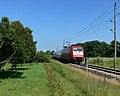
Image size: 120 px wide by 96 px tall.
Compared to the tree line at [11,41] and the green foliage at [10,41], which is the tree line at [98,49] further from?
the green foliage at [10,41]

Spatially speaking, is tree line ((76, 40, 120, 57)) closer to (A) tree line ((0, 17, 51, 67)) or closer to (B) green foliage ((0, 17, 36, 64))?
(A) tree line ((0, 17, 51, 67))

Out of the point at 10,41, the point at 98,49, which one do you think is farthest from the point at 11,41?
the point at 98,49

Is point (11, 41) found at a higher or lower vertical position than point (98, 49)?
lower

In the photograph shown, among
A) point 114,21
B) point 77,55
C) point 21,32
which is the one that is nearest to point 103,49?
point 77,55

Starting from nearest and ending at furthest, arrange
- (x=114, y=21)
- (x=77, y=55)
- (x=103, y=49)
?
(x=114, y=21) → (x=77, y=55) → (x=103, y=49)

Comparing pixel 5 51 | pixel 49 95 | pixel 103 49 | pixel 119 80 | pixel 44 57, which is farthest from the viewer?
pixel 103 49

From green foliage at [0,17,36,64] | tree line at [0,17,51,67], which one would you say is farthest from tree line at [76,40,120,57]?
green foliage at [0,17,36,64]

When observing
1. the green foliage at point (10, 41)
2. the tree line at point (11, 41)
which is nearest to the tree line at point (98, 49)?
the tree line at point (11, 41)

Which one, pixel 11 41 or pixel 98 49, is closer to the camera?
pixel 11 41

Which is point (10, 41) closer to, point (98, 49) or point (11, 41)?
point (11, 41)

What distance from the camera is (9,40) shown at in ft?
91.3

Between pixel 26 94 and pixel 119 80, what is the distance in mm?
11190

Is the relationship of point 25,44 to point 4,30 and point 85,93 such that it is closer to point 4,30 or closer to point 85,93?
point 4,30

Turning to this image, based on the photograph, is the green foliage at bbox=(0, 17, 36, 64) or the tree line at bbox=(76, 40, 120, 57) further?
the tree line at bbox=(76, 40, 120, 57)
